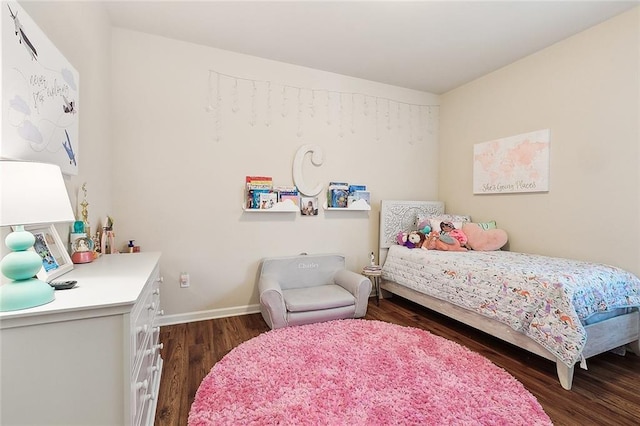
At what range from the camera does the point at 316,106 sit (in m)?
3.26

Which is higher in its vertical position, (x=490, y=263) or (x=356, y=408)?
(x=490, y=263)

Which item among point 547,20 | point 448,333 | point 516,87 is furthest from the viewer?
point 516,87

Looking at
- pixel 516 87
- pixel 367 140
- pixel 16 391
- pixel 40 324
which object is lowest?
pixel 16 391

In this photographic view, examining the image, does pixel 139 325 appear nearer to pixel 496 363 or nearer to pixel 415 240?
pixel 496 363

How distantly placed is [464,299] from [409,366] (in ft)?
2.74

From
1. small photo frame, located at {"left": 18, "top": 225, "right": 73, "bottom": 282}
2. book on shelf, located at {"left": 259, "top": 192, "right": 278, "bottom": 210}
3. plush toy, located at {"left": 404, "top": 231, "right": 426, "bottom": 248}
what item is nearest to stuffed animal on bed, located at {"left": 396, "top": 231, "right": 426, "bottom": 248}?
plush toy, located at {"left": 404, "top": 231, "right": 426, "bottom": 248}

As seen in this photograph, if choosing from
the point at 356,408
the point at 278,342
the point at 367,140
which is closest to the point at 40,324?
the point at 356,408

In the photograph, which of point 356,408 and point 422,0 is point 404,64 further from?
point 356,408

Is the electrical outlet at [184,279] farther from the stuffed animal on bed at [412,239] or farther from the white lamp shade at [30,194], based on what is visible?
the stuffed animal on bed at [412,239]

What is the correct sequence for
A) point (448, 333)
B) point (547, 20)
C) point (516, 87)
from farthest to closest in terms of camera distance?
point (516, 87)
point (448, 333)
point (547, 20)

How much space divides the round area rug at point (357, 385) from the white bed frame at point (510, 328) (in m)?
0.28

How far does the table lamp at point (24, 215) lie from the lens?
885 millimetres

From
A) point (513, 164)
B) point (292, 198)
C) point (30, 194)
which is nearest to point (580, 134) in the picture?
point (513, 164)

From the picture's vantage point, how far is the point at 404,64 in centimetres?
313
